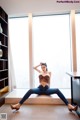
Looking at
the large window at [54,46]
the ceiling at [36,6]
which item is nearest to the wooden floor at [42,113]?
the large window at [54,46]

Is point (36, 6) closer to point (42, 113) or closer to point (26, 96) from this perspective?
point (26, 96)

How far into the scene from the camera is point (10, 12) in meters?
4.33

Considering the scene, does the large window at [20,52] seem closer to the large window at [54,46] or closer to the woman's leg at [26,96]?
the large window at [54,46]

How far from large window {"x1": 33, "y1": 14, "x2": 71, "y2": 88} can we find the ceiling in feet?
1.18

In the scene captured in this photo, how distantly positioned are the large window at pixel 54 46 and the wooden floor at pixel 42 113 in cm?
142

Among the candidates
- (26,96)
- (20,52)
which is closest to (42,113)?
(26,96)

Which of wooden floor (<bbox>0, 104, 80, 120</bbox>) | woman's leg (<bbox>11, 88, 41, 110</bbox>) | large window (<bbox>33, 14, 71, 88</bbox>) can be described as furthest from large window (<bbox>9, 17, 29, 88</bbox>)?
wooden floor (<bbox>0, 104, 80, 120</bbox>)

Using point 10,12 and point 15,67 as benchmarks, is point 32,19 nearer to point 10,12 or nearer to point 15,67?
point 10,12

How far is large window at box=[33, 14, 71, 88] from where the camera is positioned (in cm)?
459

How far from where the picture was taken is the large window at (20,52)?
4.64 m

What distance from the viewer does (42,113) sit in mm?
2791

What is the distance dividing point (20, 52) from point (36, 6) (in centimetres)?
149

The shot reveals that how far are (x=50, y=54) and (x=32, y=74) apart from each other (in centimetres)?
83

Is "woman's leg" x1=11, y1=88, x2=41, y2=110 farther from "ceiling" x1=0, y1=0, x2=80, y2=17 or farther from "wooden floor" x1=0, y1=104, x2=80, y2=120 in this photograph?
"ceiling" x1=0, y1=0, x2=80, y2=17
